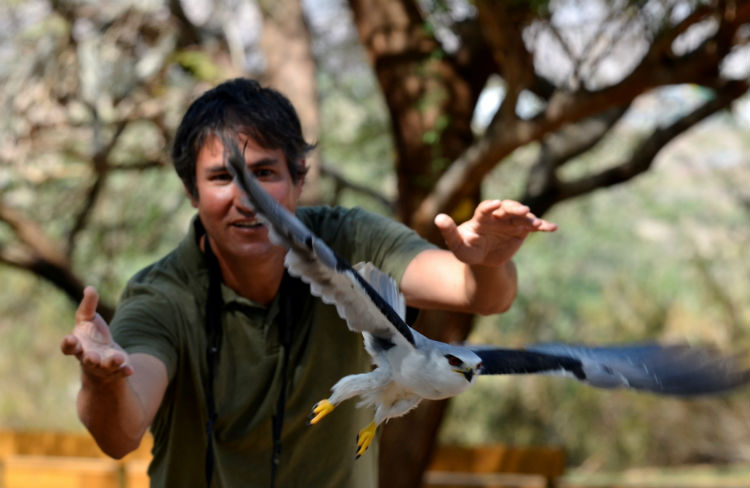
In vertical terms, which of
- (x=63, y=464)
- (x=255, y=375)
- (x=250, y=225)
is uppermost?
(x=250, y=225)

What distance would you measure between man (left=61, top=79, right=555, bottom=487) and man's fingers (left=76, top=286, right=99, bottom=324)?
428 mm

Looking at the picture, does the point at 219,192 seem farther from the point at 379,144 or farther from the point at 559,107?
the point at 379,144

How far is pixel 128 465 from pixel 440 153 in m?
3.90

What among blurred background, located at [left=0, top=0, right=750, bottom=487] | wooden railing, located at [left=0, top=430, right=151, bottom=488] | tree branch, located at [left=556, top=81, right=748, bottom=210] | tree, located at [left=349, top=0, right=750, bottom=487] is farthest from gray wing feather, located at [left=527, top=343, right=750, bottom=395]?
wooden railing, located at [left=0, top=430, right=151, bottom=488]

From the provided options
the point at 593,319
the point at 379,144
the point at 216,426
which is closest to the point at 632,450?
the point at 593,319

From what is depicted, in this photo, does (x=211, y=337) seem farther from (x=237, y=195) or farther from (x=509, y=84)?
(x=509, y=84)

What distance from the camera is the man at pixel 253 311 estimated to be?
8.13ft

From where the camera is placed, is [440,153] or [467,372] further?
[440,153]

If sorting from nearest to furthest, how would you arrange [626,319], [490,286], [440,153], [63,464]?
[490,286] → [440,153] → [63,464] → [626,319]

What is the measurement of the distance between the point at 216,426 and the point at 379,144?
731 centimetres

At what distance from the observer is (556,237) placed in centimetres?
1094

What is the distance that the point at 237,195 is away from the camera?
243 centimetres

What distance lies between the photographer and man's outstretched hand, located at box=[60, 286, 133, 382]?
1903 mm

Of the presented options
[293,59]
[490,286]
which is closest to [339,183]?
[293,59]
